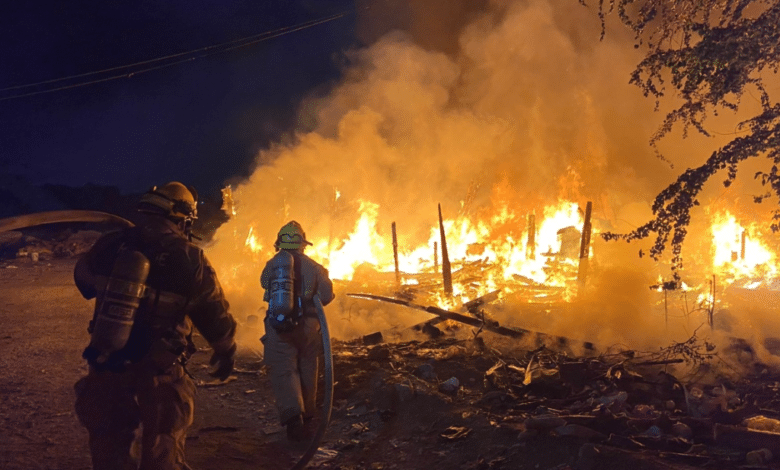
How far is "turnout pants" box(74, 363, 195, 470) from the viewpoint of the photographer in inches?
131

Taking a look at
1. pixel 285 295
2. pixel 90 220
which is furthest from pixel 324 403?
pixel 90 220

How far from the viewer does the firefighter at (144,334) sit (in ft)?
10.9

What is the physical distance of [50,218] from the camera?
13.5 feet

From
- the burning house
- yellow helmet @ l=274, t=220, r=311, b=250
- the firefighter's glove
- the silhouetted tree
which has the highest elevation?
the burning house

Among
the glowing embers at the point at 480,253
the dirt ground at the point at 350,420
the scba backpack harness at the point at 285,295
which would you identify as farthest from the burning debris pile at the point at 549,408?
the glowing embers at the point at 480,253

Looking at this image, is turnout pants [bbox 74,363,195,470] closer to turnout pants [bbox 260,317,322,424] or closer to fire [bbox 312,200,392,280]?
turnout pants [bbox 260,317,322,424]

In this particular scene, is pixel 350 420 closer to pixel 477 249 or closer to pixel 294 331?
pixel 294 331

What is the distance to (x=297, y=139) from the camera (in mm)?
→ 19750

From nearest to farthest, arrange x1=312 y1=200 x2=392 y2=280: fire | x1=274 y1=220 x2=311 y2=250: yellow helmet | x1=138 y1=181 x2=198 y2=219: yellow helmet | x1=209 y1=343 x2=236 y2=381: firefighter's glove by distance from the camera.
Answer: x1=138 y1=181 x2=198 y2=219: yellow helmet
x1=209 y1=343 x2=236 y2=381: firefighter's glove
x1=274 y1=220 x2=311 y2=250: yellow helmet
x1=312 y1=200 x2=392 y2=280: fire

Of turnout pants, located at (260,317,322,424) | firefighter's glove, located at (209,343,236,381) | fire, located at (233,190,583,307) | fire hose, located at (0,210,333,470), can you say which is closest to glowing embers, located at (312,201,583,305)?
fire, located at (233,190,583,307)

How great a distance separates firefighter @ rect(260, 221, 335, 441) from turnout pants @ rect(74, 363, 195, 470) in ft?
6.92

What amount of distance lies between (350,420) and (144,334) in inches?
130

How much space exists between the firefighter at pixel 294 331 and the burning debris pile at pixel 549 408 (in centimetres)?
54

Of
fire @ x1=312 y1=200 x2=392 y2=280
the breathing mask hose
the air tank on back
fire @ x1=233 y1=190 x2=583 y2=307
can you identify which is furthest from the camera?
fire @ x1=312 y1=200 x2=392 y2=280
